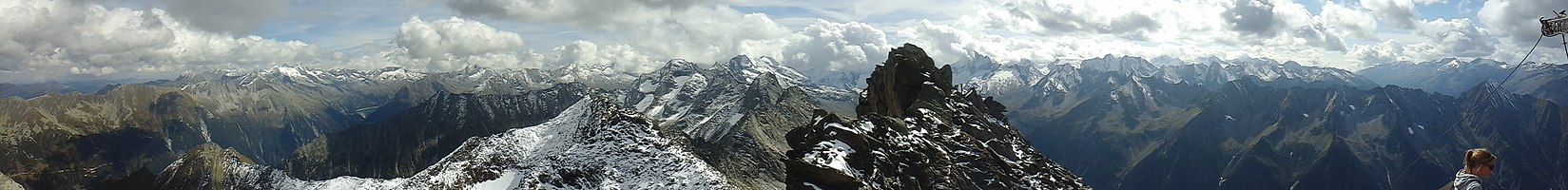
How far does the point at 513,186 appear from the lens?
238 ft

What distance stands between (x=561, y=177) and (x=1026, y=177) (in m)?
36.6

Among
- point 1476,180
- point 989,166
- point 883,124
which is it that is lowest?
point 989,166

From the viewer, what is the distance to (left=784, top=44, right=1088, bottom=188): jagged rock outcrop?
45.2m

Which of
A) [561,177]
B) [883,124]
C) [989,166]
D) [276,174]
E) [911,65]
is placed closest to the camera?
[883,124]

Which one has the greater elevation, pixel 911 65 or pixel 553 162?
pixel 911 65

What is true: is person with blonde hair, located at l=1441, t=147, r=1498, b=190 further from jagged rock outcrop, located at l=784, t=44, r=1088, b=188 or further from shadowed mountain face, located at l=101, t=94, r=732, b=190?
shadowed mountain face, located at l=101, t=94, r=732, b=190

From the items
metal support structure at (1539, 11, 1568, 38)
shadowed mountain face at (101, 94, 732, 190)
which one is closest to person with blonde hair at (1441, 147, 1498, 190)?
metal support structure at (1539, 11, 1568, 38)

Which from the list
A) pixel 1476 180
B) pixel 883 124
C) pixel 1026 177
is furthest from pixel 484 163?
pixel 1476 180

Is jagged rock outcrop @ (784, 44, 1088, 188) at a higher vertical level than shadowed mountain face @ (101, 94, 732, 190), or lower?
higher

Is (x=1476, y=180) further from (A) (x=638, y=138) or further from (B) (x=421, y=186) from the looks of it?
(B) (x=421, y=186)

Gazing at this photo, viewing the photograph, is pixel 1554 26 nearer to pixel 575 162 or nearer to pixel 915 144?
pixel 915 144

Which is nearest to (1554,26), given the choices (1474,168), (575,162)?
(1474,168)

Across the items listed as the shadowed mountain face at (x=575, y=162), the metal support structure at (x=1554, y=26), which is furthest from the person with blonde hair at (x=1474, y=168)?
the shadowed mountain face at (x=575, y=162)

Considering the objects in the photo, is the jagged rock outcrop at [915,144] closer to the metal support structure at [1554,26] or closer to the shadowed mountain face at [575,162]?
the shadowed mountain face at [575,162]
